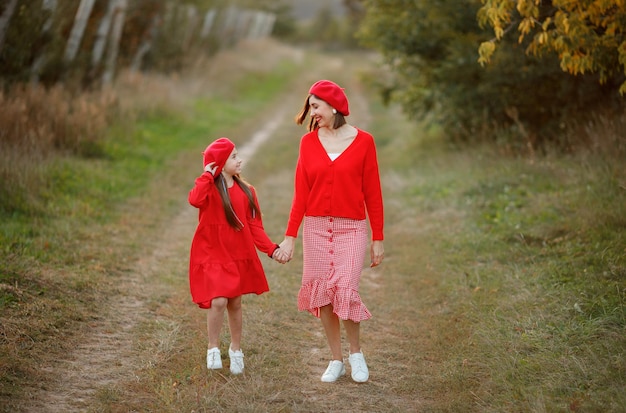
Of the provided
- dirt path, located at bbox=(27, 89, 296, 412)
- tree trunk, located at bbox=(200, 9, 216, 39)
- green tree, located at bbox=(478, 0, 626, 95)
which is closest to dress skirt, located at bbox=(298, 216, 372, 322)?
dirt path, located at bbox=(27, 89, 296, 412)

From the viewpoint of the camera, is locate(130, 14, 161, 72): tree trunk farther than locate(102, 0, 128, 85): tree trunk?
Yes

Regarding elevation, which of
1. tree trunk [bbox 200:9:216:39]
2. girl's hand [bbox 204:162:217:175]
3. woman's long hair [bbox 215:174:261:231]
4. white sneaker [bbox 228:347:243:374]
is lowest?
tree trunk [bbox 200:9:216:39]

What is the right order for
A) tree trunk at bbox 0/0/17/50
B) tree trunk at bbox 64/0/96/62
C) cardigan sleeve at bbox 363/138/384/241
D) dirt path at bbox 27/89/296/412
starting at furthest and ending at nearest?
tree trunk at bbox 64/0/96/62, tree trunk at bbox 0/0/17/50, cardigan sleeve at bbox 363/138/384/241, dirt path at bbox 27/89/296/412

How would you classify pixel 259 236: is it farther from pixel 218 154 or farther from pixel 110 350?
pixel 110 350

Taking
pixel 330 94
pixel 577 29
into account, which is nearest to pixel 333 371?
pixel 330 94

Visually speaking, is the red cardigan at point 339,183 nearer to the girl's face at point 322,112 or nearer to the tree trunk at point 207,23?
the girl's face at point 322,112

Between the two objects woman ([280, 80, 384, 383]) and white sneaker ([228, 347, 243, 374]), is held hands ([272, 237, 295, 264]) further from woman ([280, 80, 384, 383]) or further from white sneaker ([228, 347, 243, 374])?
white sneaker ([228, 347, 243, 374])

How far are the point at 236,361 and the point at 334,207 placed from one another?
125cm

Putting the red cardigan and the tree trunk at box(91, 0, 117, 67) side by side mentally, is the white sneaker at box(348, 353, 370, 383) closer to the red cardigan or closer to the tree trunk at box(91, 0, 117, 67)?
the red cardigan

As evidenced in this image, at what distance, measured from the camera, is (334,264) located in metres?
4.58

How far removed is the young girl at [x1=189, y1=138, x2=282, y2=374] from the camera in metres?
4.54

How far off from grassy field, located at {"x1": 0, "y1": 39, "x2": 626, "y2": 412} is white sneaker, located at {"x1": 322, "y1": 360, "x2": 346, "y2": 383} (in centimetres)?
7

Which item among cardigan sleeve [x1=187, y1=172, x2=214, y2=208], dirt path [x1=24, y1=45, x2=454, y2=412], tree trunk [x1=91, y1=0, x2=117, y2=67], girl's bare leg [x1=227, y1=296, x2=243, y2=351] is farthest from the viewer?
tree trunk [x1=91, y1=0, x2=117, y2=67]

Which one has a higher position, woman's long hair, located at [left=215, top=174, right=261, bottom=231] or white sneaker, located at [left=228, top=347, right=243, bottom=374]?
woman's long hair, located at [left=215, top=174, right=261, bottom=231]
